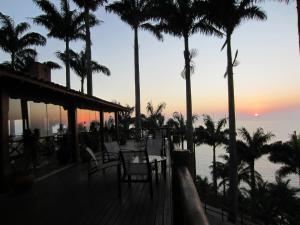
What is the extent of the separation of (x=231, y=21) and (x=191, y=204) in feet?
71.6

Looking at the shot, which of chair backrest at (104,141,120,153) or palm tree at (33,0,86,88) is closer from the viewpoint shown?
chair backrest at (104,141,120,153)

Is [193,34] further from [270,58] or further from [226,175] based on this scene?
[226,175]

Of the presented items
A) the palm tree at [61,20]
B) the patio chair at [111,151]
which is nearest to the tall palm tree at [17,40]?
the palm tree at [61,20]

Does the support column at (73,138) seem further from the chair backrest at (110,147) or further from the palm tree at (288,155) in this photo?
the palm tree at (288,155)

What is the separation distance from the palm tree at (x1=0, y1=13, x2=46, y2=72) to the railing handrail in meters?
27.2

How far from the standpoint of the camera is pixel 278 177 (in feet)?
115

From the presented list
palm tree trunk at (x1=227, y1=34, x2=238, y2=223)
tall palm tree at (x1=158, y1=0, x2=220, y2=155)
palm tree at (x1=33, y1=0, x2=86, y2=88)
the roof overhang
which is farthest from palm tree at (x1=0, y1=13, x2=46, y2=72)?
the roof overhang

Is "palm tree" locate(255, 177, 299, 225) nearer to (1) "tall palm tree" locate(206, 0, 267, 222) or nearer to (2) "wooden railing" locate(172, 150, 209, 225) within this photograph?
(1) "tall palm tree" locate(206, 0, 267, 222)

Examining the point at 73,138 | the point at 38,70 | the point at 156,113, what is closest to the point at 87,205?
the point at 73,138

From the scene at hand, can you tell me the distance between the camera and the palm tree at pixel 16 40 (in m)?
27.8

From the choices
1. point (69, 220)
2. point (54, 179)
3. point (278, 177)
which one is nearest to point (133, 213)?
point (69, 220)

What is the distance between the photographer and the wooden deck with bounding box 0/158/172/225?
5238 mm

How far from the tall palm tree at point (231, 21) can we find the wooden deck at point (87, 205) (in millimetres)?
13729

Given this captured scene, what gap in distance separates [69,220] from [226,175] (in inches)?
1427
